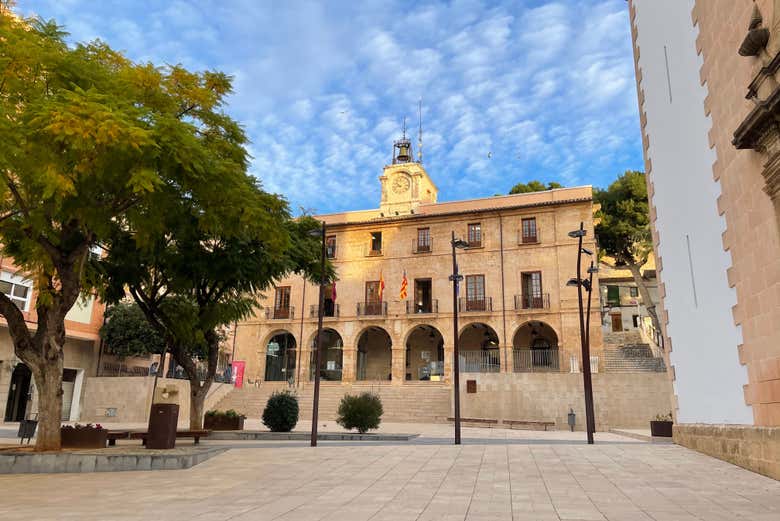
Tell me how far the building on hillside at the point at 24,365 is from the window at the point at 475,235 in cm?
2103

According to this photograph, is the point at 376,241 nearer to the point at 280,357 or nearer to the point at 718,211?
the point at 280,357

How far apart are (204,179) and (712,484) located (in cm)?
914

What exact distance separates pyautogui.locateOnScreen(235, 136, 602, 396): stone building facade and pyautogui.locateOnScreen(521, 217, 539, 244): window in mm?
61

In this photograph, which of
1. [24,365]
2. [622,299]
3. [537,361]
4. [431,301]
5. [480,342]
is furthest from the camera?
[622,299]

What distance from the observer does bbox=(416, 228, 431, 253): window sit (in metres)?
35.1

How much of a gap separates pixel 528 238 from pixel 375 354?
42.3 ft

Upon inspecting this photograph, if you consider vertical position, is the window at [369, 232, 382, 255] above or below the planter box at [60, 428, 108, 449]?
above

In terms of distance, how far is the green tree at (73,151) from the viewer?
814 centimetres

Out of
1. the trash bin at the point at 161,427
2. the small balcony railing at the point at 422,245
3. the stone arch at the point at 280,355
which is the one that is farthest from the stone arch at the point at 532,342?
the trash bin at the point at 161,427

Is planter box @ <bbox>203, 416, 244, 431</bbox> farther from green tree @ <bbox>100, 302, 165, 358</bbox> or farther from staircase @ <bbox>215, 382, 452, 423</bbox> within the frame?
green tree @ <bbox>100, 302, 165, 358</bbox>

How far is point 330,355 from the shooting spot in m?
38.8

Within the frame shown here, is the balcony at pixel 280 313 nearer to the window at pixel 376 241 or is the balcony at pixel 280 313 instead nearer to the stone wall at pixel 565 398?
the window at pixel 376 241

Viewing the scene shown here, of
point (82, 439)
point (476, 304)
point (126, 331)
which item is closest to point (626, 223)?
point (476, 304)

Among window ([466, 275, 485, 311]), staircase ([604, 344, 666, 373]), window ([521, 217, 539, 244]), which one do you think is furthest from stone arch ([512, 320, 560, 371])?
window ([521, 217, 539, 244])
